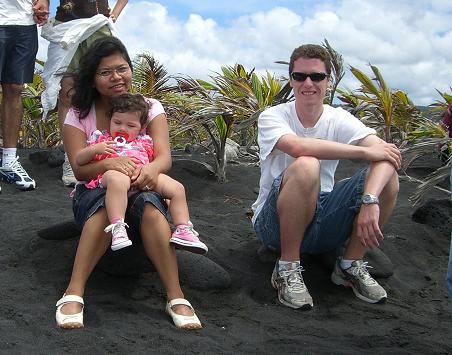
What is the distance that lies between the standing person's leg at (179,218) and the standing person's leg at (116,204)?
0.22 metres

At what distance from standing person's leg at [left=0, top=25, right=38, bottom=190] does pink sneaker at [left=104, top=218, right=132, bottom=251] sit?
99.4 inches

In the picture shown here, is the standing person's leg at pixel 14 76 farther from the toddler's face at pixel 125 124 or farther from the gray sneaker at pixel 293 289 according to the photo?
the gray sneaker at pixel 293 289

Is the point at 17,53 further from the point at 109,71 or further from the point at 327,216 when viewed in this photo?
the point at 327,216

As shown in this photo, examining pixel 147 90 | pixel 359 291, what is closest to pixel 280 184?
pixel 359 291

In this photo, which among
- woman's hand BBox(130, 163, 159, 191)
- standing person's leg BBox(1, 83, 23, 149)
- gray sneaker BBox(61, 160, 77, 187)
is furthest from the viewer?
gray sneaker BBox(61, 160, 77, 187)

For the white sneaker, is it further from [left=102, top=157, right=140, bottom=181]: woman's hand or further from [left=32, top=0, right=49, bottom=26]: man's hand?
[left=102, top=157, right=140, bottom=181]: woman's hand

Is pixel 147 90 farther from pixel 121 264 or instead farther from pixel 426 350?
pixel 426 350

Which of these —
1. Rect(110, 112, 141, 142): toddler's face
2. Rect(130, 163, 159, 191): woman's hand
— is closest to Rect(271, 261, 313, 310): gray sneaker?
Rect(130, 163, 159, 191): woman's hand

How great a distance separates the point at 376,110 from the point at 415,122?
46 cm

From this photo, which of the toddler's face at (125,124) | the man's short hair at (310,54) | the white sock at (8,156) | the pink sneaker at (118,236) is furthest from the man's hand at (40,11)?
the pink sneaker at (118,236)

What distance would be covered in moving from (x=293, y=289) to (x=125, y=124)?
128 cm

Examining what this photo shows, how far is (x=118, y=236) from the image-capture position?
2.94m

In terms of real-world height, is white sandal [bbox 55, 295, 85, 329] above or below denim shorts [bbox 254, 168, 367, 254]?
below

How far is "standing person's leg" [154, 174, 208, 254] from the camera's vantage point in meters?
3.10
